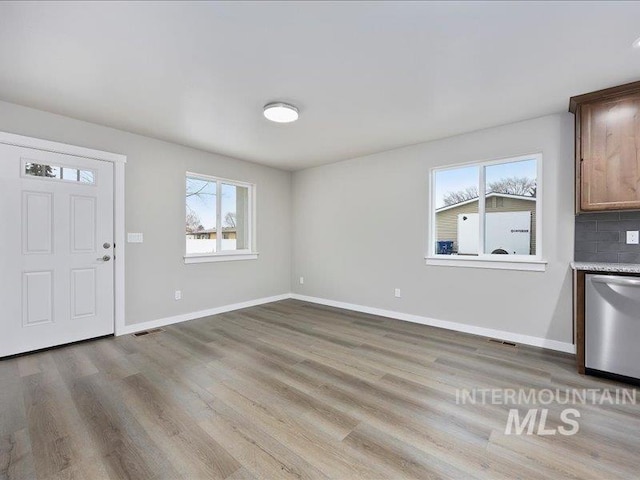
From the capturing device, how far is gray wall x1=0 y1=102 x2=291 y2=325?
3.29m

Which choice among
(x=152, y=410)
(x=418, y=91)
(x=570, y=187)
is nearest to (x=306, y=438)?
(x=152, y=410)

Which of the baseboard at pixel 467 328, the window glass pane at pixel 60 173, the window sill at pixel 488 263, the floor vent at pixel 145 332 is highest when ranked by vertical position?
the window glass pane at pixel 60 173

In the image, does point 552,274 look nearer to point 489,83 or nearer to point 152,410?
point 489,83

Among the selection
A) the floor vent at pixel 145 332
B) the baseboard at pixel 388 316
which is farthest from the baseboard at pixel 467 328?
the floor vent at pixel 145 332

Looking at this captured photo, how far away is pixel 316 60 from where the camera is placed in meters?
2.21

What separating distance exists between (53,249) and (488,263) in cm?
484

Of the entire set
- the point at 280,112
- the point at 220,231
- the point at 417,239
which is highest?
the point at 280,112

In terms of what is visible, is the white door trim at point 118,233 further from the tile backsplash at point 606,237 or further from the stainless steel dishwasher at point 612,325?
the tile backsplash at point 606,237

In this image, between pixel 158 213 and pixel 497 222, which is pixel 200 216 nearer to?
pixel 158 213

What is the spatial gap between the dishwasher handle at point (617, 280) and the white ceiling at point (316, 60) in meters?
1.62

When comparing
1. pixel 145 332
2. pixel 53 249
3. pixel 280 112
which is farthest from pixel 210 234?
pixel 280 112

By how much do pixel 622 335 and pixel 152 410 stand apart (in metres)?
3.59

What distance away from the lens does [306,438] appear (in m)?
1.78

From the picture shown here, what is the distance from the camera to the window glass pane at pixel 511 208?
132 inches
